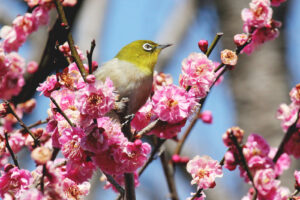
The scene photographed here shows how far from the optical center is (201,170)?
198 cm

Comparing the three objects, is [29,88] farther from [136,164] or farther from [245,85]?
[245,85]

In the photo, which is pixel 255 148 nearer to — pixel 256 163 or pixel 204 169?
pixel 256 163

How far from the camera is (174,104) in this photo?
1.86 meters

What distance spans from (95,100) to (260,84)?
431 centimetres

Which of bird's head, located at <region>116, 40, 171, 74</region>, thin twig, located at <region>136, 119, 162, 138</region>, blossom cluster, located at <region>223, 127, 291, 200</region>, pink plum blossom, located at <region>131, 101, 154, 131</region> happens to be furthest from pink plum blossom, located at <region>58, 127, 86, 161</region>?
bird's head, located at <region>116, 40, 171, 74</region>

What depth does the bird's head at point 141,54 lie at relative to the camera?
9.12ft

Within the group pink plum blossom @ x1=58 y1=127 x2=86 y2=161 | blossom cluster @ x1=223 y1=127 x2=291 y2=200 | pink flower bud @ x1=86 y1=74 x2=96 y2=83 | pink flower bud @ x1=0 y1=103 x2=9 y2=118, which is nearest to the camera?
pink flower bud @ x1=86 y1=74 x2=96 y2=83

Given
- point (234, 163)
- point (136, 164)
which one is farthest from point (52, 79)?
point (234, 163)

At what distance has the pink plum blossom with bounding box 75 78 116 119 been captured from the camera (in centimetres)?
165

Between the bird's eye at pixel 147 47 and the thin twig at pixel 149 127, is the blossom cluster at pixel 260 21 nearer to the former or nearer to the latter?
the thin twig at pixel 149 127

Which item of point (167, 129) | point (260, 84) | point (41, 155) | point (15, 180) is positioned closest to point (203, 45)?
point (167, 129)

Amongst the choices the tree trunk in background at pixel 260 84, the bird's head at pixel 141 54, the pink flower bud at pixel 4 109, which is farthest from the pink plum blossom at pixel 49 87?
the tree trunk in background at pixel 260 84

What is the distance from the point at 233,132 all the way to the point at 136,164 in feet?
1.43

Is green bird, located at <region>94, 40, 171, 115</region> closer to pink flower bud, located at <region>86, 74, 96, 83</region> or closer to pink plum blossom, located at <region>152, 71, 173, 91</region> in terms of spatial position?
pink plum blossom, located at <region>152, 71, 173, 91</region>
